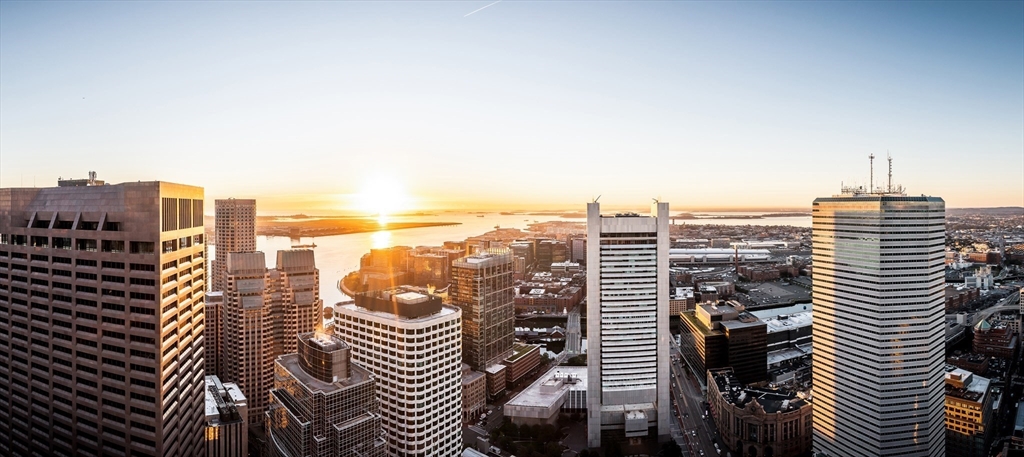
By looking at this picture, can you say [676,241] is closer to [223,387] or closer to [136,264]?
[223,387]

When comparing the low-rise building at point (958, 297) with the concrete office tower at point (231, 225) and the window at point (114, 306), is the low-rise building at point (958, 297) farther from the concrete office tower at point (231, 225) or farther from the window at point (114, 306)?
the concrete office tower at point (231, 225)

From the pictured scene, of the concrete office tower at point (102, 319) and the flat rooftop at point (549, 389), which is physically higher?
the concrete office tower at point (102, 319)

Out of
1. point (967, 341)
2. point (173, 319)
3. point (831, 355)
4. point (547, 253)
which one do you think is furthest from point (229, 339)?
point (547, 253)

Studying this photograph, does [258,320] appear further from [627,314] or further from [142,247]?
[142,247]

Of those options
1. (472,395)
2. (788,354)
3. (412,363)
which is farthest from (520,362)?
(788,354)

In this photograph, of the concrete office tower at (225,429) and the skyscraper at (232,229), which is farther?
the skyscraper at (232,229)

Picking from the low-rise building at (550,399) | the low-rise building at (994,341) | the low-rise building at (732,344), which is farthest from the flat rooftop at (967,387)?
the low-rise building at (550,399)
